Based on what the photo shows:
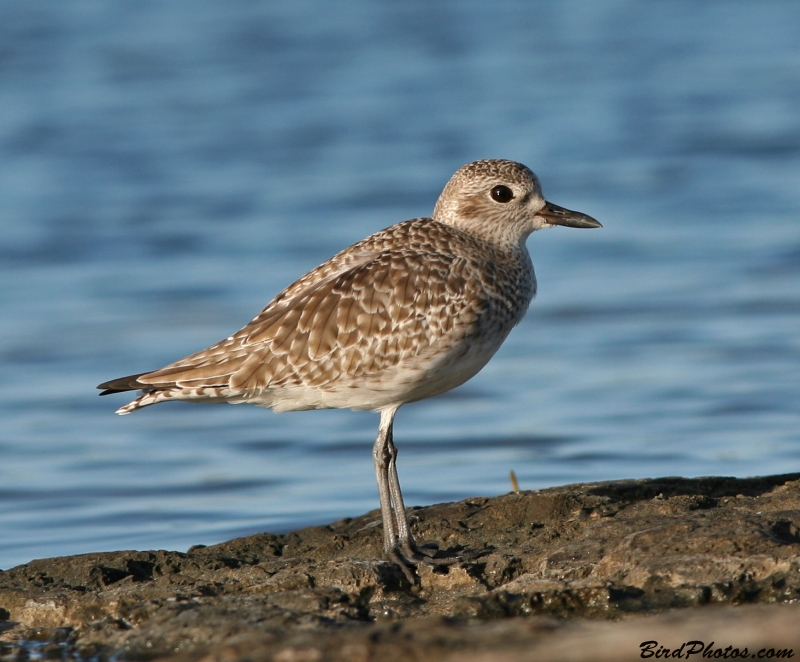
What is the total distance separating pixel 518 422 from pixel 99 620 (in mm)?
5999

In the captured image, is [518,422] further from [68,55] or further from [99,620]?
[68,55]

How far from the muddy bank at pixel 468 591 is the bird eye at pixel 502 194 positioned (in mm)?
2022

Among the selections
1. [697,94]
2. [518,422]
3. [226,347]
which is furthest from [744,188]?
[226,347]

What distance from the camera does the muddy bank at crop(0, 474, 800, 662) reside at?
15.1 feet

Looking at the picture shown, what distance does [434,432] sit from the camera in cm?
1160

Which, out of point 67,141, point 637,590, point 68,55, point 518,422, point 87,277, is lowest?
point 637,590

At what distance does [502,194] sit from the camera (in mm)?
8336

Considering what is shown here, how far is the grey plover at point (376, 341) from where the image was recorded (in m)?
7.39

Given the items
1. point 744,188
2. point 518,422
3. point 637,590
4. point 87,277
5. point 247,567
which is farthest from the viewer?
point 744,188

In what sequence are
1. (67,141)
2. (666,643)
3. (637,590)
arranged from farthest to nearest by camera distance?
(67,141) < (637,590) < (666,643)

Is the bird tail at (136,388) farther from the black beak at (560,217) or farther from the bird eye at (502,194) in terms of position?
the black beak at (560,217)

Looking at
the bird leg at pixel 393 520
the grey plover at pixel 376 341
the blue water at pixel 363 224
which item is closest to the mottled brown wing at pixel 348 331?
the grey plover at pixel 376 341

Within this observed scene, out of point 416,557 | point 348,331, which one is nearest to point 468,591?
point 416,557

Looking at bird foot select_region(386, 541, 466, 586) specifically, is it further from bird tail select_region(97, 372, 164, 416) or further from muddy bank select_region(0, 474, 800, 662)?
bird tail select_region(97, 372, 164, 416)
